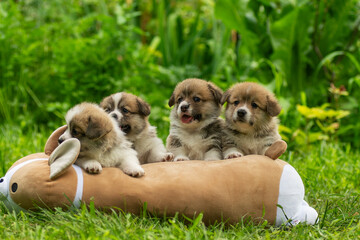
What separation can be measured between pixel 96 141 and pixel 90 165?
0.69 feet

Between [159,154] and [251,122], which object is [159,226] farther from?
[251,122]

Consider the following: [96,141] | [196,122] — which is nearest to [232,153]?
[196,122]

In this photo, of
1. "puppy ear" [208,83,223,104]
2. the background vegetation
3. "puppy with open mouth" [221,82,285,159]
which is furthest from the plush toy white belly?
the background vegetation

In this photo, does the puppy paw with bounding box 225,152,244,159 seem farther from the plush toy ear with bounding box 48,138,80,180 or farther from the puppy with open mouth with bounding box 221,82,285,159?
the plush toy ear with bounding box 48,138,80,180

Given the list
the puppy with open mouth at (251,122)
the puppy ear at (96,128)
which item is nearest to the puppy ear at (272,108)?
the puppy with open mouth at (251,122)

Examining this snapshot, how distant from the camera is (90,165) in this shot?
3.55m

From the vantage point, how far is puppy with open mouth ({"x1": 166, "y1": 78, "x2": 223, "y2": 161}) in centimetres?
418

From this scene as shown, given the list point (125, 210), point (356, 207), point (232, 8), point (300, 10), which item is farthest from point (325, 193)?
point (232, 8)

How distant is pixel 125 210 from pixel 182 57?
6263mm

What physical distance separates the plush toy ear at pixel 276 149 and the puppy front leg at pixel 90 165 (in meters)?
1.46

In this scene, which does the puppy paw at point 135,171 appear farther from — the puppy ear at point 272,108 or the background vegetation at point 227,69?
the background vegetation at point 227,69

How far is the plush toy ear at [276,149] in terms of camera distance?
3805 millimetres

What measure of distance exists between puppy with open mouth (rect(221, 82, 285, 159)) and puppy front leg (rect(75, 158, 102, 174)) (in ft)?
3.88

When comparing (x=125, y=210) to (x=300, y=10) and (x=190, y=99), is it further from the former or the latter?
(x=300, y=10)
